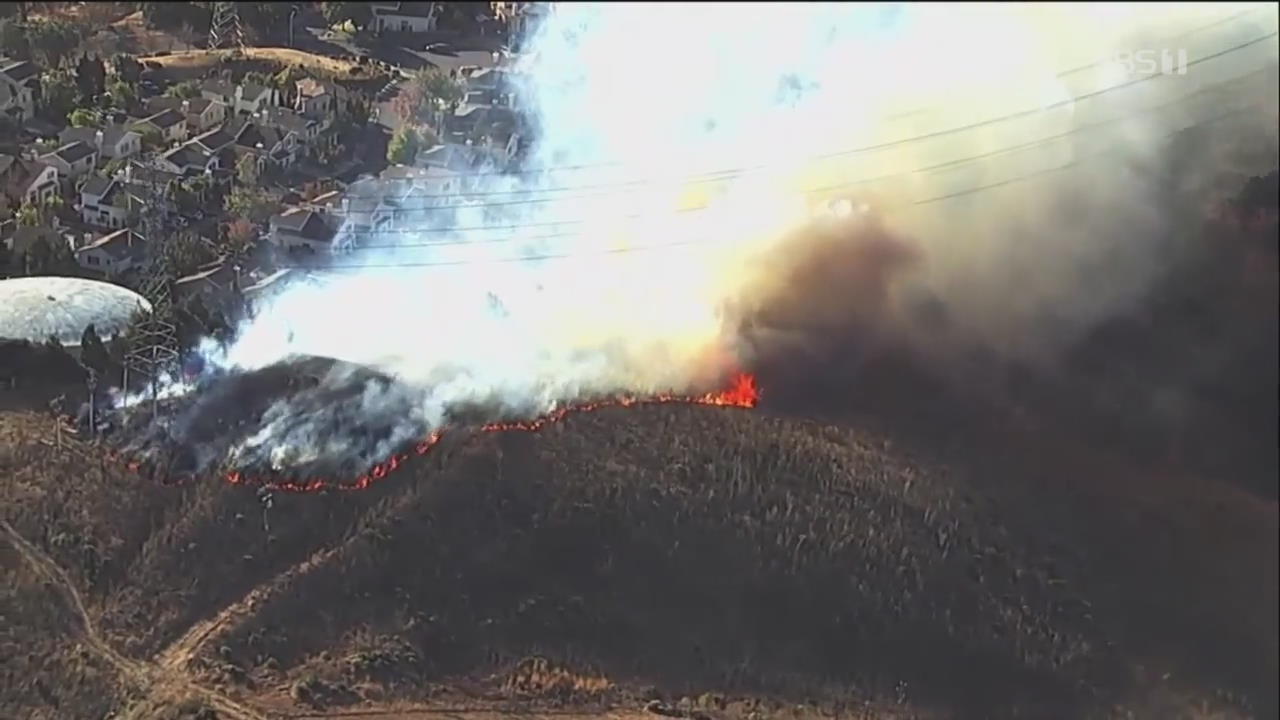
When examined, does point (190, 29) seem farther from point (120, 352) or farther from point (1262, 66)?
point (1262, 66)

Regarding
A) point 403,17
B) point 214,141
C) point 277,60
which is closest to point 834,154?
point 403,17

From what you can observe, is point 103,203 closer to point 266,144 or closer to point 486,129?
point 266,144

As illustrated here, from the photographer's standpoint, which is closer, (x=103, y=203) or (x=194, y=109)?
(x=103, y=203)

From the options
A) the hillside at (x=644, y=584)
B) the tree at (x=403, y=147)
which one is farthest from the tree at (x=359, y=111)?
the hillside at (x=644, y=584)

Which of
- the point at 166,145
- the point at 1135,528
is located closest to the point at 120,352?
the point at 166,145

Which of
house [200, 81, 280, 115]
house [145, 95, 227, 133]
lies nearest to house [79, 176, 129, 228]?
house [145, 95, 227, 133]
